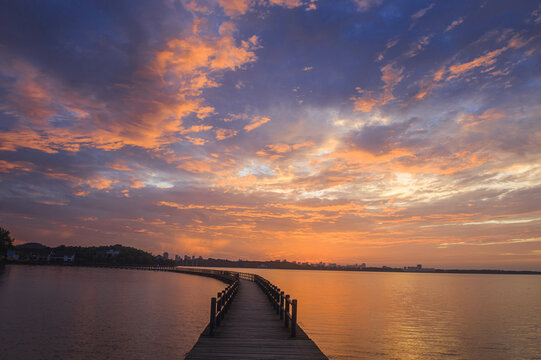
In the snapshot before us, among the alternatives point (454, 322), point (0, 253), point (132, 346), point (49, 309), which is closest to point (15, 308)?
point (49, 309)

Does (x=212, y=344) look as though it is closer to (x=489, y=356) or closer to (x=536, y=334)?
(x=489, y=356)

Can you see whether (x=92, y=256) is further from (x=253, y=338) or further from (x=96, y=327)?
(x=253, y=338)

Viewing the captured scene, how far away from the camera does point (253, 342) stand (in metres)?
13.6

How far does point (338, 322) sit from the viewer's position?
32594 mm

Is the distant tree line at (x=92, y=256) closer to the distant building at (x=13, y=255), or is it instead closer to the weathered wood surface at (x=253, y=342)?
the distant building at (x=13, y=255)

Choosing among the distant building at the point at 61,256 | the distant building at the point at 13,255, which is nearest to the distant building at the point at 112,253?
the distant building at the point at 61,256

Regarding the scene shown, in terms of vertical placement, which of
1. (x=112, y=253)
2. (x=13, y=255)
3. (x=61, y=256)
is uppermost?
(x=112, y=253)

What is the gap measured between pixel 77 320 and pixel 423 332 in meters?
26.5

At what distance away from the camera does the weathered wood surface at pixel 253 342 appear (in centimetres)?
1185

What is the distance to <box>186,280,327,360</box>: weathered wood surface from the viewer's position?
11852 millimetres

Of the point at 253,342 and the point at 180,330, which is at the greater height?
the point at 253,342

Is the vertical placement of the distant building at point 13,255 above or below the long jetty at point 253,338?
above

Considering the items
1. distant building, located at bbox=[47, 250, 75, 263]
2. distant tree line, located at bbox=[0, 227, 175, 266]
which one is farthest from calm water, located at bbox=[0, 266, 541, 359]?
distant building, located at bbox=[47, 250, 75, 263]

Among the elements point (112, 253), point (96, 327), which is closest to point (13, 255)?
point (112, 253)
